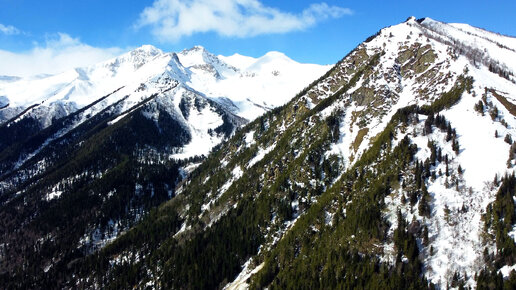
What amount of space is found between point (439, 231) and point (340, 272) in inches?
1240

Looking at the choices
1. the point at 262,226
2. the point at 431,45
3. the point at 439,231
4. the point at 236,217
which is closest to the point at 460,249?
the point at 439,231

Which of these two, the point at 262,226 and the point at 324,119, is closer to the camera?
the point at 262,226

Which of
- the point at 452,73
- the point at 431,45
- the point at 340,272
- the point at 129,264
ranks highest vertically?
the point at 431,45

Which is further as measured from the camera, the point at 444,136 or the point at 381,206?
the point at 444,136

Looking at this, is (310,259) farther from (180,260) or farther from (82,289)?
(82,289)

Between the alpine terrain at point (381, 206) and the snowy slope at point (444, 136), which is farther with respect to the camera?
the alpine terrain at point (381, 206)

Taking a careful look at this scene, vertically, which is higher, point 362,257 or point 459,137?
point 459,137

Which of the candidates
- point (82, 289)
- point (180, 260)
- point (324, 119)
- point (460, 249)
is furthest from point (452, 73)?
point (82, 289)

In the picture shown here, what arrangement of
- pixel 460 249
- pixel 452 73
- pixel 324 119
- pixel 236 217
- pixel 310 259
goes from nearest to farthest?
1. pixel 460 249
2. pixel 310 259
3. pixel 452 73
4. pixel 236 217
5. pixel 324 119

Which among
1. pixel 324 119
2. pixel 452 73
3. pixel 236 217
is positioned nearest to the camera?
pixel 452 73

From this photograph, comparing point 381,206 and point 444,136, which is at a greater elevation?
point 444,136

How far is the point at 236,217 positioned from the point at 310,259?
63135mm

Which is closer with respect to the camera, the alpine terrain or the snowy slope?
the snowy slope

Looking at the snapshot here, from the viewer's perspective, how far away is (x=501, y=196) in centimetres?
9919
